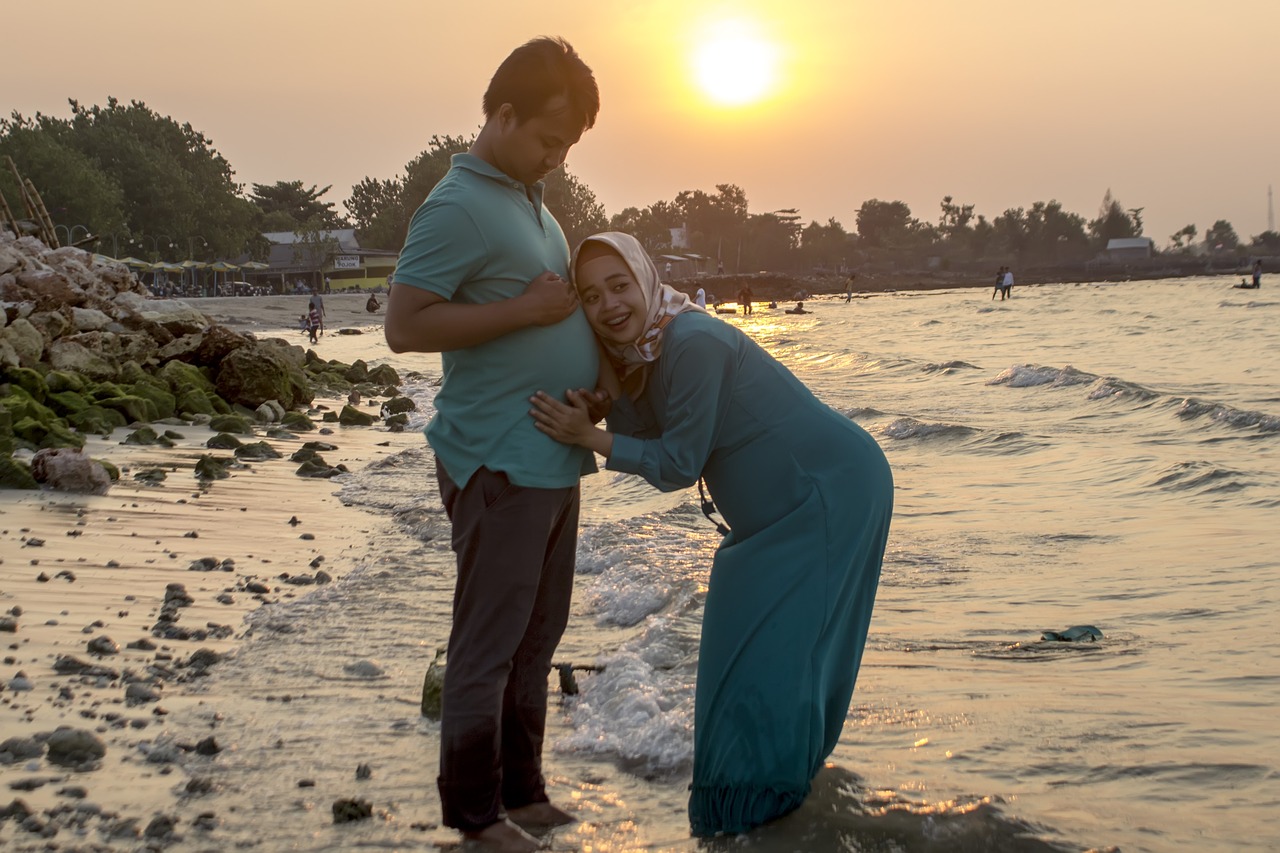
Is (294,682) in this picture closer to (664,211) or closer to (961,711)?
(961,711)

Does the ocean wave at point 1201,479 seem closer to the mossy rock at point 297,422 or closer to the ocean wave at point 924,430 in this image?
the ocean wave at point 924,430

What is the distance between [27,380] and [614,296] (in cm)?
867

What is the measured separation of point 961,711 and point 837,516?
155cm

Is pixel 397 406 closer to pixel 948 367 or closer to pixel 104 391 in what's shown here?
pixel 104 391

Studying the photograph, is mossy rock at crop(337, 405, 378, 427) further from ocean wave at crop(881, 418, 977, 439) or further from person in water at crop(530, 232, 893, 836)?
person in water at crop(530, 232, 893, 836)

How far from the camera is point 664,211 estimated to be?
632 feet

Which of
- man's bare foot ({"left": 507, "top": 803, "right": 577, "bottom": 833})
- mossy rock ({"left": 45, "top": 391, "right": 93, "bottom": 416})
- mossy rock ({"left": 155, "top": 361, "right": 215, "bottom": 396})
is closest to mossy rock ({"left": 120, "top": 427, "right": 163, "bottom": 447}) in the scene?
mossy rock ({"left": 45, "top": 391, "right": 93, "bottom": 416})

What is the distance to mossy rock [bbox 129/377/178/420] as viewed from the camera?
11500 millimetres

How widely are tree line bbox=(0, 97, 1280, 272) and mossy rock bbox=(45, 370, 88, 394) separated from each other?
57.5ft

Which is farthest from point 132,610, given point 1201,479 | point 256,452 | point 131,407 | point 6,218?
point 6,218

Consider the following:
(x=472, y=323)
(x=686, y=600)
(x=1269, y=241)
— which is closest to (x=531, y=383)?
(x=472, y=323)

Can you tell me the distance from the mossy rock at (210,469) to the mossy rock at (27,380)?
2.05 meters

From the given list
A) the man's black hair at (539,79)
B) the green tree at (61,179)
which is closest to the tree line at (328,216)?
the green tree at (61,179)

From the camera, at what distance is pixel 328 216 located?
5438 inches
